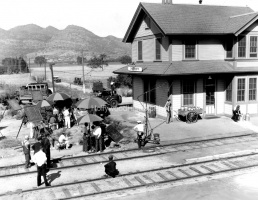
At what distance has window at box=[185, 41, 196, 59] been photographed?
76.6ft

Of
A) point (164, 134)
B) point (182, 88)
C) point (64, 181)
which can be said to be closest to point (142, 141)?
point (164, 134)

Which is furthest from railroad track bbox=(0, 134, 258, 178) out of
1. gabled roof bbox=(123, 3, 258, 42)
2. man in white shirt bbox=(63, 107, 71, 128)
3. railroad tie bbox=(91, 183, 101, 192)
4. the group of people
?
gabled roof bbox=(123, 3, 258, 42)

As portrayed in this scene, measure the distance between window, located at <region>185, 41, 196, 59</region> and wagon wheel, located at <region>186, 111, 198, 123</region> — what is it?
4502 millimetres

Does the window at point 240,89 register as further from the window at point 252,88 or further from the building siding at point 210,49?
the building siding at point 210,49

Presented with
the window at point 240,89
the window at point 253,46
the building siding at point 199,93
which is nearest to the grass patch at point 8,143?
the building siding at point 199,93

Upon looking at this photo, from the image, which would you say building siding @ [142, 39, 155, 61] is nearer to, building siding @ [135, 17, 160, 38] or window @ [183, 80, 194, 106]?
building siding @ [135, 17, 160, 38]

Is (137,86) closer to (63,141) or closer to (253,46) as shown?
(253,46)

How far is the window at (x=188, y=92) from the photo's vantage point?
903 inches

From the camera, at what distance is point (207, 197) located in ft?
36.1

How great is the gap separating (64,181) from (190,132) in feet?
33.2

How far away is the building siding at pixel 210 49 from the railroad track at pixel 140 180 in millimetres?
10891

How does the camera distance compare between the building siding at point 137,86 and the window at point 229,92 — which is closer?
the window at point 229,92

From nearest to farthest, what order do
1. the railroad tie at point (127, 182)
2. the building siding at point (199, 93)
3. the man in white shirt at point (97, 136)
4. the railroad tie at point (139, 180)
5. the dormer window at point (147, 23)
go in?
the railroad tie at point (127, 182) < the railroad tie at point (139, 180) < the man in white shirt at point (97, 136) < the building siding at point (199, 93) < the dormer window at point (147, 23)

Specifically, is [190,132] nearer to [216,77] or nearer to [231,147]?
[231,147]
